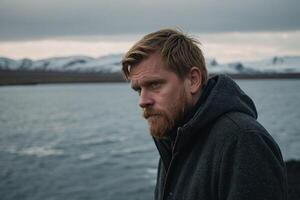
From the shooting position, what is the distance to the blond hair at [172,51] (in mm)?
2811

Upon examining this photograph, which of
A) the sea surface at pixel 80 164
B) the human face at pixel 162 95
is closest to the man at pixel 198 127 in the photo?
the human face at pixel 162 95

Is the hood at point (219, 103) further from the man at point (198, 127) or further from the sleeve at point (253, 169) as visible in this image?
the sleeve at point (253, 169)

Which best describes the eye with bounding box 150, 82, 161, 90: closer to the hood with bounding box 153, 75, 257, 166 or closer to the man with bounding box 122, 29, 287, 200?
the man with bounding box 122, 29, 287, 200

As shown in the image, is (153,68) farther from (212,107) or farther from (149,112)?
(212,107)

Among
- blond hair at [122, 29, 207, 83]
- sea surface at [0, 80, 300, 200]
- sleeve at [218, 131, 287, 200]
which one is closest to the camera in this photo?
sleeve at [218, 131, 287, 200]

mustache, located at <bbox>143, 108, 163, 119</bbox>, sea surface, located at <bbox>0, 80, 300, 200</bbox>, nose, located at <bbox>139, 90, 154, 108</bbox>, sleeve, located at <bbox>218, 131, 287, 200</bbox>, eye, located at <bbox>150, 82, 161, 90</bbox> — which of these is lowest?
sea surface, located at <bbox>0, 80, 300, 200</bbox>

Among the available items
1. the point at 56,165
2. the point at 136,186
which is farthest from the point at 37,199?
the point at 56,165

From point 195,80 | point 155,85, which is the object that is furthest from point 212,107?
point 155,85

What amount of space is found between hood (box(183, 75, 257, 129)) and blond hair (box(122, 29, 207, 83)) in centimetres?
15

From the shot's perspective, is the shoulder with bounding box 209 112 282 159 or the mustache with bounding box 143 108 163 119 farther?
the mustache with bounding box 143 108 163 119

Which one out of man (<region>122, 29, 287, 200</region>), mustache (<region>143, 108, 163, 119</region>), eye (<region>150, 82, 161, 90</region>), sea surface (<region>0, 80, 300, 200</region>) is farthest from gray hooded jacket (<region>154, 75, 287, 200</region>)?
sea surface (<region>0, 80, 300, 200</region>)

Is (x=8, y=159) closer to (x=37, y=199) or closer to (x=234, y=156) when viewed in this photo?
(x=37, y=199)

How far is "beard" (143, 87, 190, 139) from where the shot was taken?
9.30ft

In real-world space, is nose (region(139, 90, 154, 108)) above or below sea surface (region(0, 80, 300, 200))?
above
